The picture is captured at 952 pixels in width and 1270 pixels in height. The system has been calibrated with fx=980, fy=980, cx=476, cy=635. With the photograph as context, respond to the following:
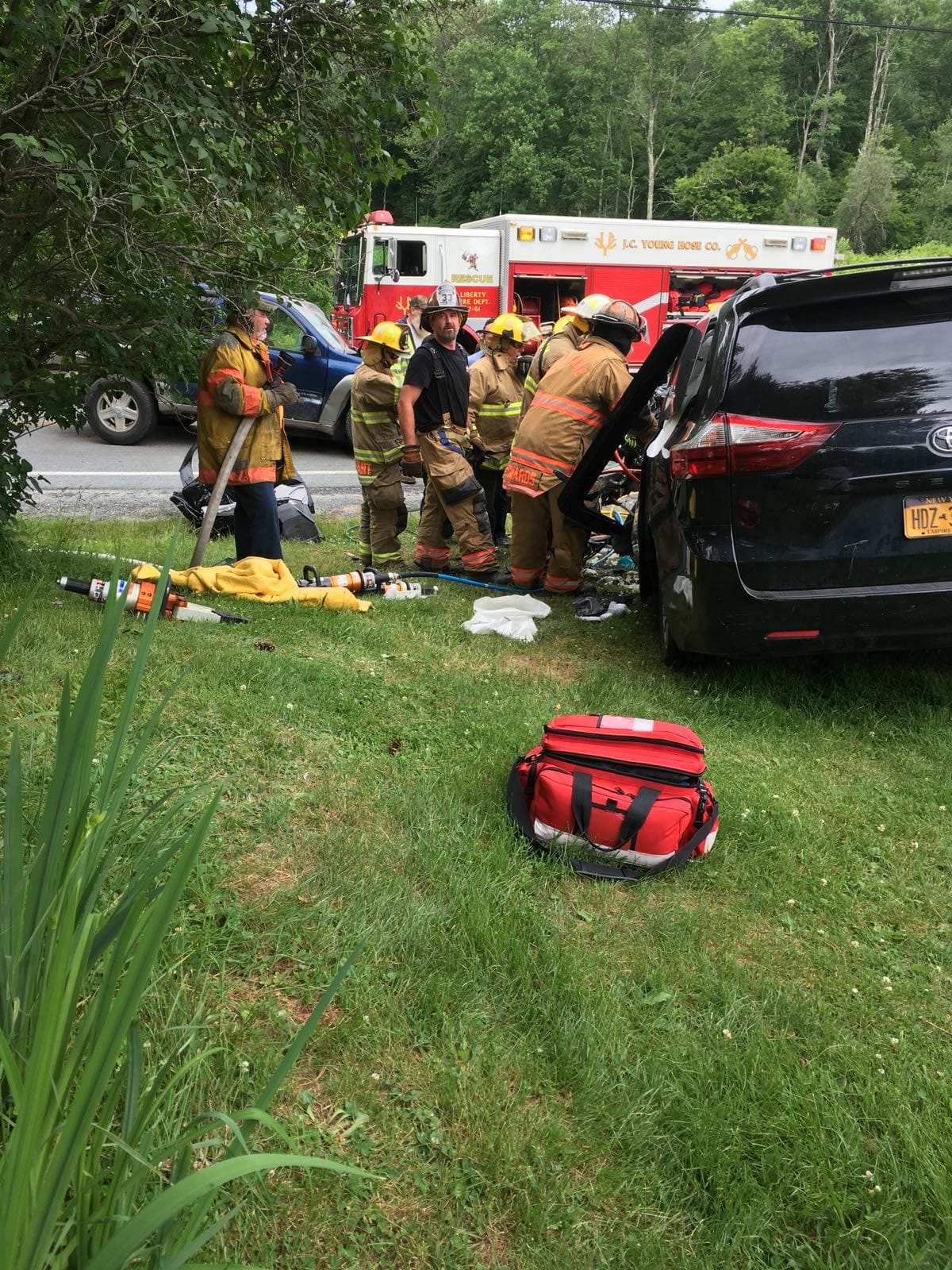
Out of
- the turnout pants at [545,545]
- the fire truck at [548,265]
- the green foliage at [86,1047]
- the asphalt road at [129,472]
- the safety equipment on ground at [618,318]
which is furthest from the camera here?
the fire truck at [548,265]

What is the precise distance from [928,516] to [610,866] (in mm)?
1863

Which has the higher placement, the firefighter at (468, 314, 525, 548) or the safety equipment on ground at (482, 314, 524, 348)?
the safety equipment on ground at (482, 314, 524, 348)

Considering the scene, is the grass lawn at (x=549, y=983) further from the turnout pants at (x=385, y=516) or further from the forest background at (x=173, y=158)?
the turnout pants at (x=385, y=516)

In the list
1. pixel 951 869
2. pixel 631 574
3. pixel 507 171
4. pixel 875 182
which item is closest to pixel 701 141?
pixel 875 182

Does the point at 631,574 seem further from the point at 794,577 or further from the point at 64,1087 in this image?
Answer: the point at 64,1087

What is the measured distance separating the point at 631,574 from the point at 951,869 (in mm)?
4131

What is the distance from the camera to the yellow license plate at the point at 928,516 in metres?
3.67

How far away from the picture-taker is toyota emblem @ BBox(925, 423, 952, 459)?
142 inches

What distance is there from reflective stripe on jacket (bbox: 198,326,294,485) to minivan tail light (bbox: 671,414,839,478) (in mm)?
2824

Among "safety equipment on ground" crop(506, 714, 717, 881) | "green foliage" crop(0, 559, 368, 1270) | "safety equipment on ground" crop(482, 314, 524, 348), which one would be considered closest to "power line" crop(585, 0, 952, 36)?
"safety equipment on ground" crop(482, 314, 524, 348)

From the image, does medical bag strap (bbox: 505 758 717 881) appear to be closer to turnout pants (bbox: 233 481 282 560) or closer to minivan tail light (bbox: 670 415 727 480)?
minivan tail light (bbox: 670 415 727 480)

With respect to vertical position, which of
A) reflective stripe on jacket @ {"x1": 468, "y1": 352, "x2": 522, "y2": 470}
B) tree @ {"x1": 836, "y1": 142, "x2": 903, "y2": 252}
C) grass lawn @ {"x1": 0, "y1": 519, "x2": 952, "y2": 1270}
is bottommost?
grass lawn @ {"x1": 0, "y1": 519, "x2": 952, "y2": 1270}

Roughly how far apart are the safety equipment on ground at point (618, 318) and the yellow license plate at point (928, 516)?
2.50 meters

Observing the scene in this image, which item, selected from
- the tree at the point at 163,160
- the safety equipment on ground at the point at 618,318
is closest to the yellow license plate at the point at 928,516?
the safety equipment on ground at the point at 618,318
